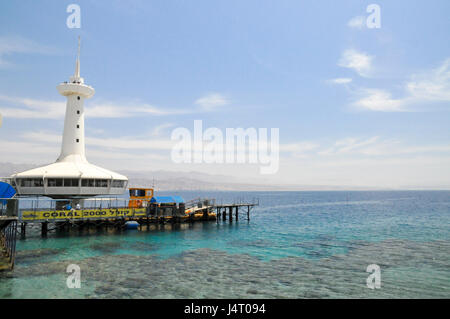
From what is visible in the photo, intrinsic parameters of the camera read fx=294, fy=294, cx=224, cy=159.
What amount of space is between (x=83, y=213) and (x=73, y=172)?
6713 millimetres

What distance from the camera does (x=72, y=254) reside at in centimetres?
2848

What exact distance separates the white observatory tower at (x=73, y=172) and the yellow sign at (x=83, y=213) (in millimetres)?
4034

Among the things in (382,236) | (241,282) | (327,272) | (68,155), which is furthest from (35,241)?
(382,236)

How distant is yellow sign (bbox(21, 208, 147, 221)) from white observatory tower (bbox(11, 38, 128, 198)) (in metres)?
4.03

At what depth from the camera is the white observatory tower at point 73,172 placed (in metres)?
42.2

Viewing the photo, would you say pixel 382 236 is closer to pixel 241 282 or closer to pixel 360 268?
pixel 360 268

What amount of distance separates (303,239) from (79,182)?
3305 centimetres

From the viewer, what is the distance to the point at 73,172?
42.9 m

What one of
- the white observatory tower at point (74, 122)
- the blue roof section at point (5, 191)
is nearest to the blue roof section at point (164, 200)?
the white observatory tower at point (74, 122)

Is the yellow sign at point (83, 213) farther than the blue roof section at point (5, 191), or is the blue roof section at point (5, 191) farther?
the yellow sign at point (83, 213)

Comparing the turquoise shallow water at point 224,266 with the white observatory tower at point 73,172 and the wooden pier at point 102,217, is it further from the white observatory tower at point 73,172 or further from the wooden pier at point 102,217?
the white observatory tower at point 73,172
